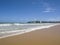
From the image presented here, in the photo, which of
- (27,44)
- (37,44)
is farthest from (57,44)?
(27,44)

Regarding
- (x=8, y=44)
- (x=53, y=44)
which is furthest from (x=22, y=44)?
(x=53, y=44)

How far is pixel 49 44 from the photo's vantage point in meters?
2.35

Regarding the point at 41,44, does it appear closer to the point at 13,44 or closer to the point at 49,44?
the point at 49,44

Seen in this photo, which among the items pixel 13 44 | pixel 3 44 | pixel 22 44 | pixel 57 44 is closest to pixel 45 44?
pixel 57 44

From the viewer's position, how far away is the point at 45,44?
2357 mm

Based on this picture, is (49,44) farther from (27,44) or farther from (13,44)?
(13,44)

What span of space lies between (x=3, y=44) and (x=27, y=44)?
52 cm

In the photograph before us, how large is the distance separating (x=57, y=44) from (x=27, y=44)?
0.64 metres

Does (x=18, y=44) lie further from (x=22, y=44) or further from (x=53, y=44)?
(x=53, y=44)

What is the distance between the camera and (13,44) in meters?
2.35

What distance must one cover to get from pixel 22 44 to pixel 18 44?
0.09 m

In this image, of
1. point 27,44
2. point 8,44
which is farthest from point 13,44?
point 27,44

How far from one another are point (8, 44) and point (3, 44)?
0.35 feet

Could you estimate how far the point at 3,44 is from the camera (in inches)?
92.4
